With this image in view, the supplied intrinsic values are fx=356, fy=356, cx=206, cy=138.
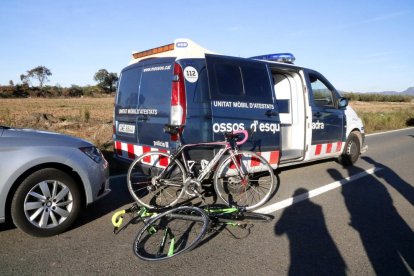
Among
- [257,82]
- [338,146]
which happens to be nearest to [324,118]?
[338,146]

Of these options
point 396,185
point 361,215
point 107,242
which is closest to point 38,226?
point 107,242

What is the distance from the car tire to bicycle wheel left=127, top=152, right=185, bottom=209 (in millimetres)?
978

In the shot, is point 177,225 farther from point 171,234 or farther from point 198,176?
point 198,176

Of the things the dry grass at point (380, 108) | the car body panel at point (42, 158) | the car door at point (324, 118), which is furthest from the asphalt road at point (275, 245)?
the dry grass at point (380, 108)

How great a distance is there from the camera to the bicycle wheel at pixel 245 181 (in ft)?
15.3

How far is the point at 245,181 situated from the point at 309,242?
4.78ft

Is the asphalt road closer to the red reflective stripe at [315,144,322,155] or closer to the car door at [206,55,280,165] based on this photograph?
the car door at [206,55,280,165]

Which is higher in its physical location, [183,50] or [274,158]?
[183,50]

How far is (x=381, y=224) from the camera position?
13.5ft

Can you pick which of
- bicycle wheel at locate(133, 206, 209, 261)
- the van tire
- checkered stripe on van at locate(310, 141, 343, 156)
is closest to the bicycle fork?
bicycle wheel at locate(133, 206, 209, 261)

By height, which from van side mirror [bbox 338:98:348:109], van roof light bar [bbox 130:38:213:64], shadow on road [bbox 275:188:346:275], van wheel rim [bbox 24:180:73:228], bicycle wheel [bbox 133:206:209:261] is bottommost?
shadow on road [bbox 275:188:346:275]

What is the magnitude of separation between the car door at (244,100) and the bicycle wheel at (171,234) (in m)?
1.28

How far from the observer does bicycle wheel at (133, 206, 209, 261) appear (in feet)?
10.7

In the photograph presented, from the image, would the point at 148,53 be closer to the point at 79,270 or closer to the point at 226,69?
the point at 226,69
